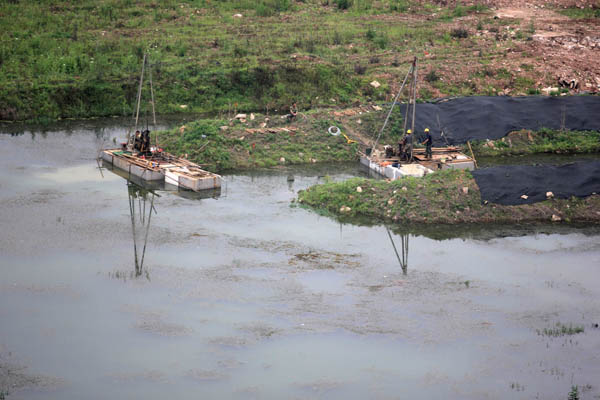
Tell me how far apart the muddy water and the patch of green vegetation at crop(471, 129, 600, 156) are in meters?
7.98

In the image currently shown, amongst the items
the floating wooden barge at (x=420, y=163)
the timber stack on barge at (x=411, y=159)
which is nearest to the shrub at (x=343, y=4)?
the timber stack on barge at (x=411, y=159)

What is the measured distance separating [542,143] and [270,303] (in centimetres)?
1747

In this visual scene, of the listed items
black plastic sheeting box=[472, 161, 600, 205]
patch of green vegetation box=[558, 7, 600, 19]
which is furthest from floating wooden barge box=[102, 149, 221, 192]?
patch of green vegetation box=[558, 7, 600, 19]

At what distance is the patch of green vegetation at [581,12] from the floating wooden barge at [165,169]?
3083 cm

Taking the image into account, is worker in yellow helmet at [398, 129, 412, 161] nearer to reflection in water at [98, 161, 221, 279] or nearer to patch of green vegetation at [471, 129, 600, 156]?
patch of green vegetation at [471, 129, 600, 156]

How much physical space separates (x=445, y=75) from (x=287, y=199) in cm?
1674

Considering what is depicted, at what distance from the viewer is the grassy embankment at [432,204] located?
21.6 meters

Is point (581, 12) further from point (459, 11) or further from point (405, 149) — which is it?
point (405, 149)

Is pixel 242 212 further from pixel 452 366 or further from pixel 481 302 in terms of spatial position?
pixel 452 366

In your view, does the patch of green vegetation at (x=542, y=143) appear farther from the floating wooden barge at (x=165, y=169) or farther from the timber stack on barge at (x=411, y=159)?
the floating wooden barge at (x=165, y=169)

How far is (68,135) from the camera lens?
97.4 ft

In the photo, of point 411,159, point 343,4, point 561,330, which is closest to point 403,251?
point 561,330

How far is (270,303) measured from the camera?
16.1 m

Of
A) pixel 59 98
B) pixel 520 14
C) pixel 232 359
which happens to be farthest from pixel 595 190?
pixel 520 14
